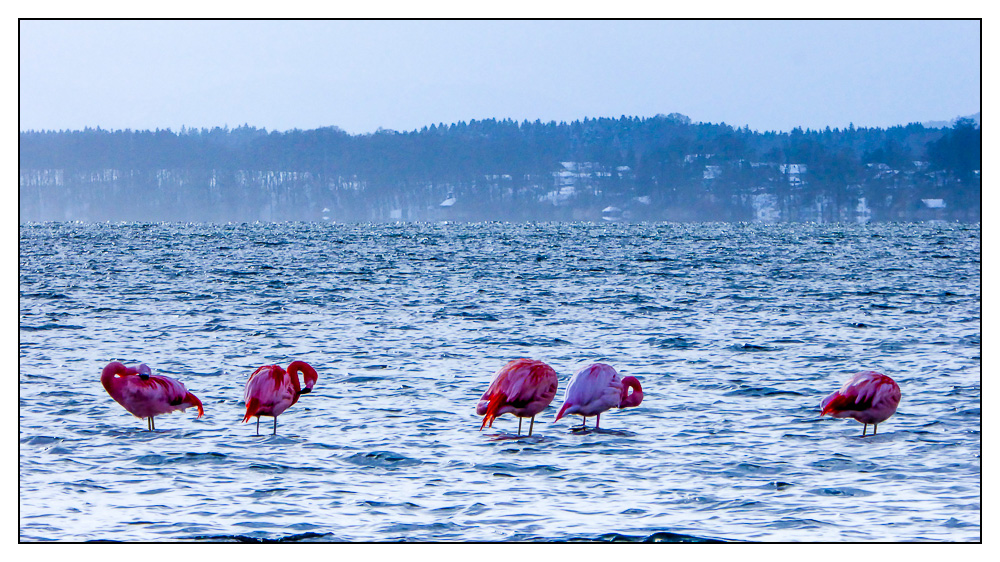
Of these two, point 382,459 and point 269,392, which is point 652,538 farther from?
point 269,392

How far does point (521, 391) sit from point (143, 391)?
3.77 m

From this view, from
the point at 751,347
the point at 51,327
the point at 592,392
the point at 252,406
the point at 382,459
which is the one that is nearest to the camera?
the point at 382,459

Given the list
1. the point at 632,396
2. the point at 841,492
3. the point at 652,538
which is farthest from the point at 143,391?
the point at 841,492

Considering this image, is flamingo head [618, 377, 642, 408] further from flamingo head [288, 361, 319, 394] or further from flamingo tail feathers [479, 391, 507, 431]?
flamingo head [288, 361, 319, 394]

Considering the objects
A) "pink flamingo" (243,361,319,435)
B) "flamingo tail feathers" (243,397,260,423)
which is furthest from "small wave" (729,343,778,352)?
"flamingo tail feathers" (243,397,260,423)

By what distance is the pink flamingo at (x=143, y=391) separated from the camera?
36.9 feet

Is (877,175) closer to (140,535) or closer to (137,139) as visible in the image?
(137,139)

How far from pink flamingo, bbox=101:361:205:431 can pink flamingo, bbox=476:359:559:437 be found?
123 inches

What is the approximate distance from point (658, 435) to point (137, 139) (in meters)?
55.9

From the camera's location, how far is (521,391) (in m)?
11.2

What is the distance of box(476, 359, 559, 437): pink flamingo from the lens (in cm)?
1127
